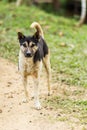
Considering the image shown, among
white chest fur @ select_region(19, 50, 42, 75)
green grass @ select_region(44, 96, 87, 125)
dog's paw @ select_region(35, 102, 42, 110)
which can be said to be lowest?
green grass @ select_region(44, 96, 87, 125)

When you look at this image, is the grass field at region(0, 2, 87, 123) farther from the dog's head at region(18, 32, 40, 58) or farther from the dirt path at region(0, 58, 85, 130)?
the dog's head at region(18, 32, 40, 58)

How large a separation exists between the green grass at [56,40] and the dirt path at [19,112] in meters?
1.12

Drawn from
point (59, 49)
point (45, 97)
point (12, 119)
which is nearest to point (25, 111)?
point (12, 119)

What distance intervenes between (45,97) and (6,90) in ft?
3.07

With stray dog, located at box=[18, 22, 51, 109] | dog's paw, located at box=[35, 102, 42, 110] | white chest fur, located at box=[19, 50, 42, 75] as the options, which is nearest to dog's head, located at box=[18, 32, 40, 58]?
stray dog, located at box=[18, 22, 51, 109]

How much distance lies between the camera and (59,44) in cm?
1394

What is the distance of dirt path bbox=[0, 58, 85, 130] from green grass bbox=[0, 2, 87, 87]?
3.68 feet

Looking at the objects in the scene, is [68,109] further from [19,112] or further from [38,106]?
[19,112]

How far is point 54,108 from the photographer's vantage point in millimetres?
8531

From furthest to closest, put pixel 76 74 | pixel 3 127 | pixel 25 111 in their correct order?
pixel 76 74 → pixel 25 111 → pixel 3 127

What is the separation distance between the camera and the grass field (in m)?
9.73

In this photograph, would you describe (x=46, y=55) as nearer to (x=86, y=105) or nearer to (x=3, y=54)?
(x=86, y=105)

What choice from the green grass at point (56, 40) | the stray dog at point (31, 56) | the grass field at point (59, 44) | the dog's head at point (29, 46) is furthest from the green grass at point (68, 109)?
the green grass at point (56, 40)

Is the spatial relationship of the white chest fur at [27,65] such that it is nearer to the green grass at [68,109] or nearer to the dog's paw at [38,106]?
the dog's paw at [38,106]
